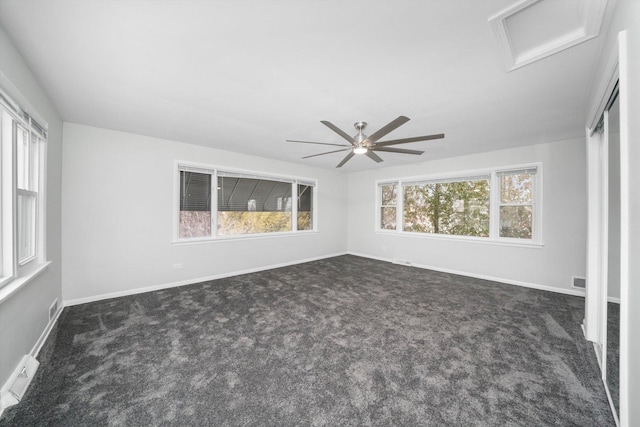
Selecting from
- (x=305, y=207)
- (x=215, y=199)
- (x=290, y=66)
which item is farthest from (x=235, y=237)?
(x=290, y=66)

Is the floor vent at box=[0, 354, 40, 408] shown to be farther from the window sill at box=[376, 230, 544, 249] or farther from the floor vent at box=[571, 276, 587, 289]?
the floor vent at box=[571, 276, 587, 289]

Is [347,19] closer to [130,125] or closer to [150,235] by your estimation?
[130,125]

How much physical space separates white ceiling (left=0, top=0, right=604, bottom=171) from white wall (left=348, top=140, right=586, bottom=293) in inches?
27.4

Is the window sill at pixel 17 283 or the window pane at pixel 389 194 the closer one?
the window sill at pixel 17 283

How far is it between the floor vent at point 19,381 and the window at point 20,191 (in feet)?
2.14

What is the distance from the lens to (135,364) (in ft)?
6.48

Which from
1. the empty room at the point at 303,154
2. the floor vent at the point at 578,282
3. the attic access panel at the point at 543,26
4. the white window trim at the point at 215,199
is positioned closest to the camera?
the attic access panel at the point at 543,26

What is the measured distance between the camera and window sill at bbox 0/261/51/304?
1.60m

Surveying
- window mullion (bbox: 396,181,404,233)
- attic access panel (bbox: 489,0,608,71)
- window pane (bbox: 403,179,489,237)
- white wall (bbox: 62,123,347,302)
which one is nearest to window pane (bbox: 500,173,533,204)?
window pane (bbox: 403,179,489,237)

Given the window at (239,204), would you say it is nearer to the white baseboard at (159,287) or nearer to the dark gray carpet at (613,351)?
the white baseboard at (159,287)

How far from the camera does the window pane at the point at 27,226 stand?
7.11 feet

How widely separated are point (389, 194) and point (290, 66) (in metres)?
4.67

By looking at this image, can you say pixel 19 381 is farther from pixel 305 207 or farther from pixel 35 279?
pixel 305 207

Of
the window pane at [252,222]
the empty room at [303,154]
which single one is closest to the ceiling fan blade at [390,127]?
the empty room at [303,154]
